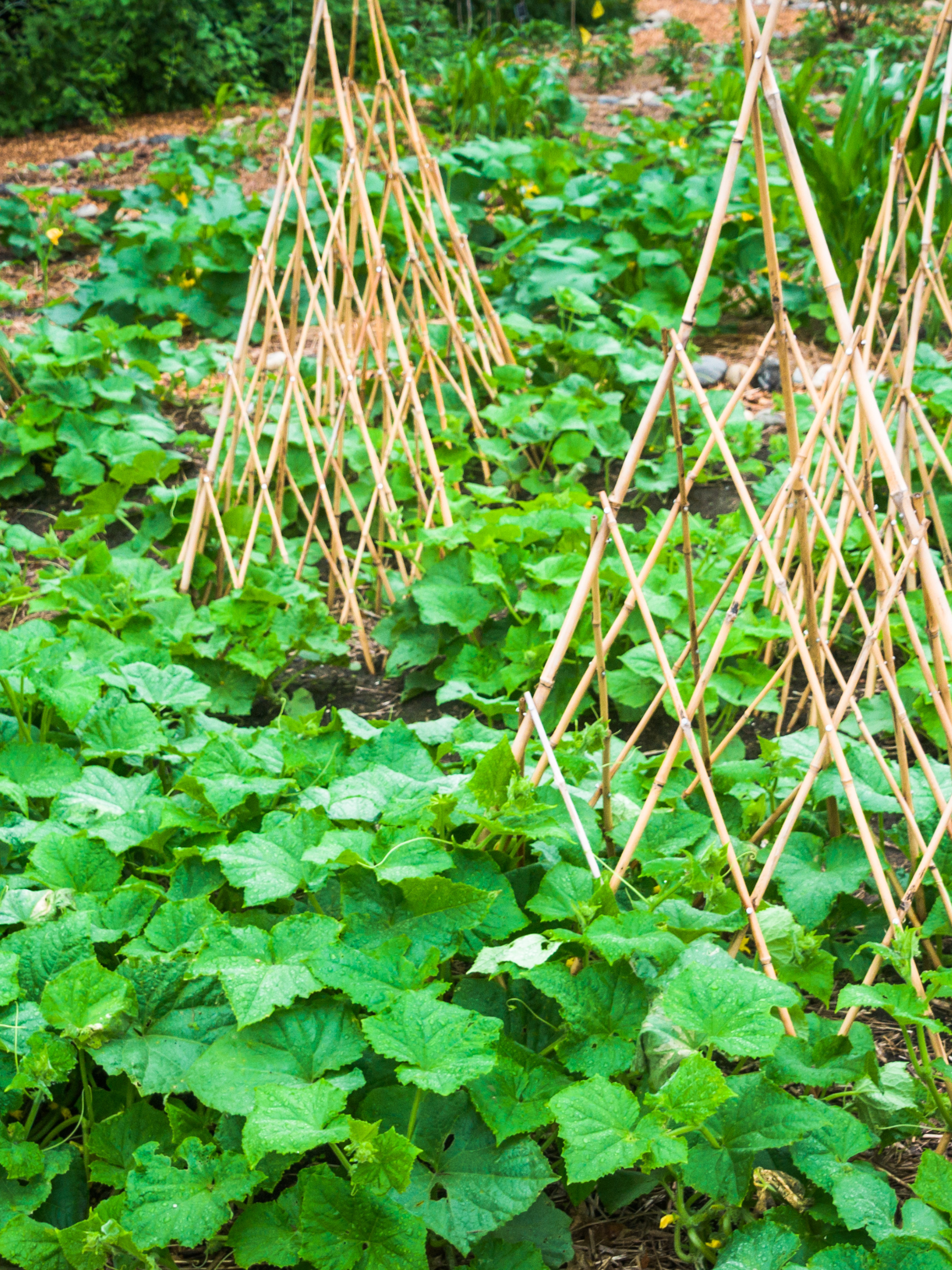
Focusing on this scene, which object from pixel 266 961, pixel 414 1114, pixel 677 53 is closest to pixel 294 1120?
pixel 414 1114

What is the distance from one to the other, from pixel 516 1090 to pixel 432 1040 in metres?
0.16

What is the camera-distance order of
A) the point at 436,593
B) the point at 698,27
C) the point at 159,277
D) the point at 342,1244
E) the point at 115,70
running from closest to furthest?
the point at 342,1244, the point at 436,593, the point at 159,277, the point at 115,70, the point at 698,27

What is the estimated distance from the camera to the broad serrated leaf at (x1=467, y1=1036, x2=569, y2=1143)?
3.87 ft

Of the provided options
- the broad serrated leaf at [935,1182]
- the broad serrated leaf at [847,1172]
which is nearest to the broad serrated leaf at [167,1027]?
the broad serrated leaf at [847,1172]

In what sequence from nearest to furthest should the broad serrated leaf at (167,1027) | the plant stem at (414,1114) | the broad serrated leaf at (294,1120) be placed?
the broad serrated leaf at (294,1120) < the plant stem at (414,1114) < the broad serrated leaf at (167,1027)

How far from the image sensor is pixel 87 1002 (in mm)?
1248

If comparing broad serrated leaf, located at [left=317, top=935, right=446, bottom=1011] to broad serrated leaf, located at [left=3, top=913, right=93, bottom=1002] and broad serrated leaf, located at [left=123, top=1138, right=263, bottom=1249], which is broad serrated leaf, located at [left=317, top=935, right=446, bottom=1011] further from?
broad serrated leaf, located at [left=3, top=913, right=93, bottom=1002]

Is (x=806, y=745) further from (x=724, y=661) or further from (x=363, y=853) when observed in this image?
(x=363, y=853)

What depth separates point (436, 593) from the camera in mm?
2447

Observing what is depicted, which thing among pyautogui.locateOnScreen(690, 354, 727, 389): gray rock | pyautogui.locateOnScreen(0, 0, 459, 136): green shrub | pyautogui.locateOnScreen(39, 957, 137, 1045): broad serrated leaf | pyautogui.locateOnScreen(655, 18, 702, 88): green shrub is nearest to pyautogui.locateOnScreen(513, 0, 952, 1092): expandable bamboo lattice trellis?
pyautogui.locateOnScreen(39, 957, 137, 1045): broad serrated leaf

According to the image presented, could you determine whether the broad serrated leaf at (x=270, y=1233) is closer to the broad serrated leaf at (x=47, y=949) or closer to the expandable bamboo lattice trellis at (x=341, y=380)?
the broad serrated leaf at (x=47, y=949)

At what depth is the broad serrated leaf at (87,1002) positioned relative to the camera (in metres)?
1.23

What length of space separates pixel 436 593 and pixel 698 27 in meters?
10.1

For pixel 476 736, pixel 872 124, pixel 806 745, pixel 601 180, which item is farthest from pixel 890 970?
pixel 601 180
